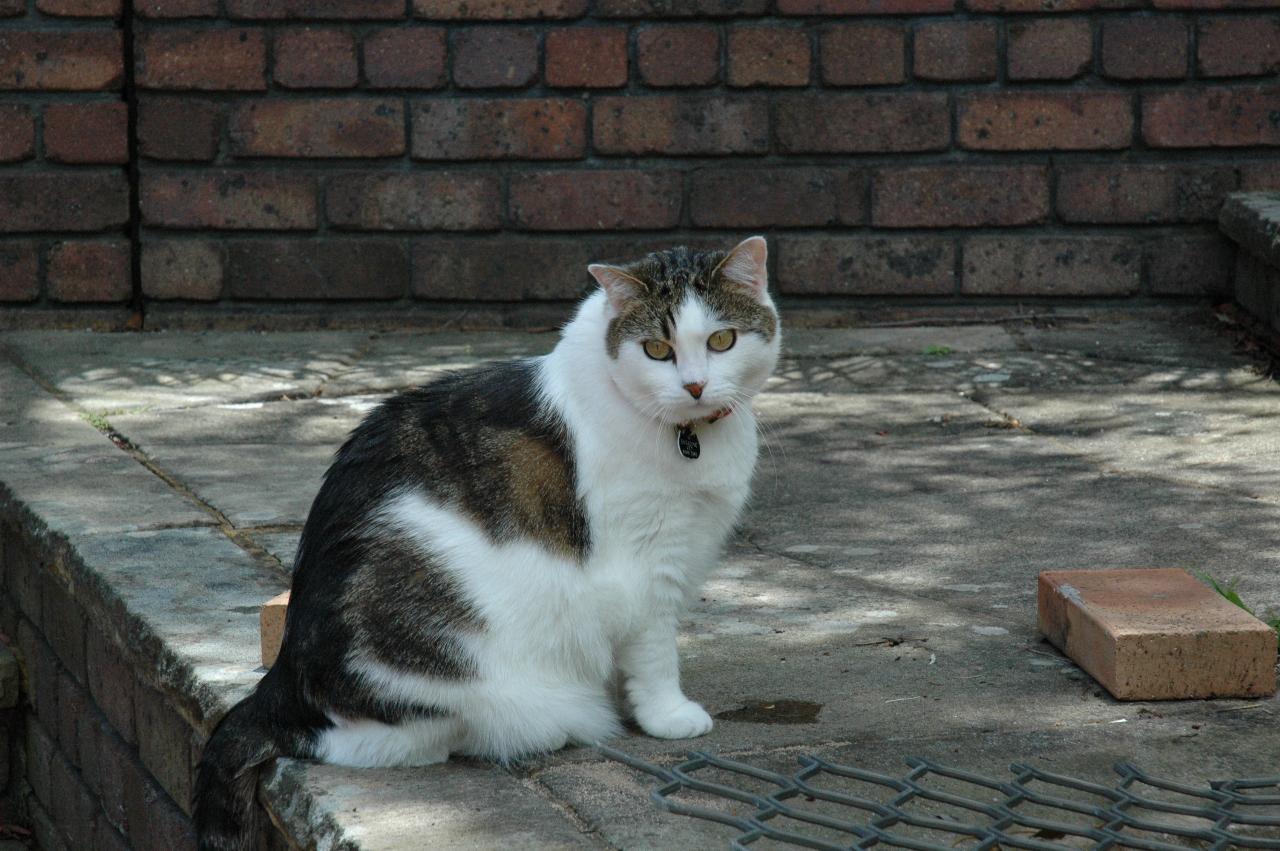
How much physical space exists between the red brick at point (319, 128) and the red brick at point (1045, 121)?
2141mm

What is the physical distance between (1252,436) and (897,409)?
106 centimetres

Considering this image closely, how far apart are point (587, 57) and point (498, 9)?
37 cm

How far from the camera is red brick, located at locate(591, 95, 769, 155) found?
587cm

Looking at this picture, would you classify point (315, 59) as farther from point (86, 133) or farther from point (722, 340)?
point (722, 340)

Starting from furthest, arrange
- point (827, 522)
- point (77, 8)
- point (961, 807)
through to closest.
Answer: point (77, 8)
point (827, 522)
point (961, 807)

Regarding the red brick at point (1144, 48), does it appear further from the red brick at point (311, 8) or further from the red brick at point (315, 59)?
the red brick at point (315, 59)

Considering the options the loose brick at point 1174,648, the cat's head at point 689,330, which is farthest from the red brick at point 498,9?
the loose brick at point 1174,648

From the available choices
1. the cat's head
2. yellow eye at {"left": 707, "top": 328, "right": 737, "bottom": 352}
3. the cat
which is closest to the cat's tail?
the cat

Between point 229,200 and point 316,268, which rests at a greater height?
point 229,200

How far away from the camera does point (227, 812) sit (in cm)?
249

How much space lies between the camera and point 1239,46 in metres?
5.76

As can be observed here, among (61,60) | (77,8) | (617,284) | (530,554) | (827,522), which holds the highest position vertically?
(77,8)

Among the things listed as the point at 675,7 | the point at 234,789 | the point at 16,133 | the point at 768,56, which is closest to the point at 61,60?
the point at 16,133

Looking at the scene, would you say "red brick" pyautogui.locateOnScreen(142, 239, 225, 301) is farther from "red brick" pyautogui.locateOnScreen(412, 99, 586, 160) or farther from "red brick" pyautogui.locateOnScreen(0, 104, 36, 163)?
"red brick" pyautogui.locateOnScreen(412, 99, 586, 160)
